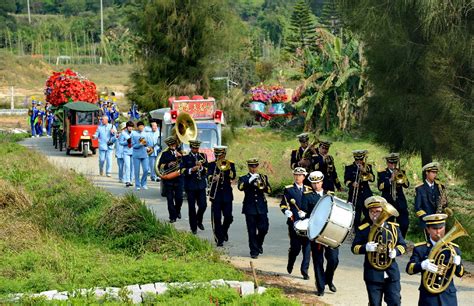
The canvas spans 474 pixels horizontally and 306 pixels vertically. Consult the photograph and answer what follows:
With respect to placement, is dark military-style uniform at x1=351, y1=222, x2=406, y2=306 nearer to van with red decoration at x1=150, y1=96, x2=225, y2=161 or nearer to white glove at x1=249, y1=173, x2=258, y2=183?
white glove at x1=249, y1=173, x2=258, y2=183

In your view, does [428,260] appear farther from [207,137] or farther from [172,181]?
[207,137]

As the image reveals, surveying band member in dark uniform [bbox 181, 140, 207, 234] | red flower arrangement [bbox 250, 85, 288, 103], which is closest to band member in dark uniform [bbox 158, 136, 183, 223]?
band member in dark uniform [bbox 181, 140, 207, 234]

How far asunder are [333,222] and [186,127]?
31.3ft

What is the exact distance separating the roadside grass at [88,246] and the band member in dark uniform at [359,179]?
3246mm

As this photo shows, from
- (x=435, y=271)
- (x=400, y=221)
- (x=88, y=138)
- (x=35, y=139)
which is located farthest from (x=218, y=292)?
(x=35, y=139)

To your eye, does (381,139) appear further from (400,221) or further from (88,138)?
(88,138)

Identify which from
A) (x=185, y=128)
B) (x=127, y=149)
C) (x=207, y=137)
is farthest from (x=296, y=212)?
(x=127, y=149)

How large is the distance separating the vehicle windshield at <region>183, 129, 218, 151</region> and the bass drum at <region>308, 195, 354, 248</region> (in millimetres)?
A: 10238

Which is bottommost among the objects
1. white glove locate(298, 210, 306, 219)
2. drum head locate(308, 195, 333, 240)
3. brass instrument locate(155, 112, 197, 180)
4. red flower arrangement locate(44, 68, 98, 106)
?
red flower arrangement locate(44, 68, 98, 106)

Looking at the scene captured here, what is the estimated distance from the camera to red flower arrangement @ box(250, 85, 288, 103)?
45.0 meters

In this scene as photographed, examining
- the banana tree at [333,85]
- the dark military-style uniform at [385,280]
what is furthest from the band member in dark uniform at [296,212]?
the banana tree at [333,85]

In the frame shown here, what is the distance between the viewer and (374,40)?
16875 millimetres

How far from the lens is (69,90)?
3606cm

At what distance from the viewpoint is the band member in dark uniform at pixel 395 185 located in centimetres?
1514
